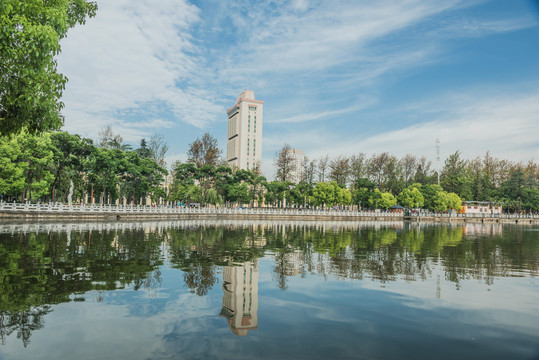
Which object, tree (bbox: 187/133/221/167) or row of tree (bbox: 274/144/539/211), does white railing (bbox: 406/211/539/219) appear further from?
tree (bbox: 187/133/221/167)

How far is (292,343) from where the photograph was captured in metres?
6.06

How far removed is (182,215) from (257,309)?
4472cm

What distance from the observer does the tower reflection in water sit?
22.9ft

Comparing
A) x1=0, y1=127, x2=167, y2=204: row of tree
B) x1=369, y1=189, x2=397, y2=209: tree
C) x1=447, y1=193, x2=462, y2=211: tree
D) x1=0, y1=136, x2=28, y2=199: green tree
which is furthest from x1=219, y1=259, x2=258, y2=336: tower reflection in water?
x1=447, y1=193, x2=462, y2=211: tree

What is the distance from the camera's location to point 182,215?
5078cm

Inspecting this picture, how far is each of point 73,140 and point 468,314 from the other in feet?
162

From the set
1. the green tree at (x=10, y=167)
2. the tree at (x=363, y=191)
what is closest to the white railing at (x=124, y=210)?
the green tree at (x=10, y=167)

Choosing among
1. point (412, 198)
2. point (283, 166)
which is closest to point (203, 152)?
point (283, 166)

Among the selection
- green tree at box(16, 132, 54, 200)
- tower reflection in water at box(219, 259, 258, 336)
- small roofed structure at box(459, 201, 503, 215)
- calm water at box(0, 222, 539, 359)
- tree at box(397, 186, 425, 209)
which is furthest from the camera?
small roofed structure at box(459, 201, 503, 215)

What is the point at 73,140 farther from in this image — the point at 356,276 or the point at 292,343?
the point at 292,343

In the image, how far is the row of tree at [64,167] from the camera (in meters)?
38.1

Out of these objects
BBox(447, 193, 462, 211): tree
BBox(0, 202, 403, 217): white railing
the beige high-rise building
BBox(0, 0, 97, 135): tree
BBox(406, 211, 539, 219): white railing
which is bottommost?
BBox(406, 211, 539, 219): white railing

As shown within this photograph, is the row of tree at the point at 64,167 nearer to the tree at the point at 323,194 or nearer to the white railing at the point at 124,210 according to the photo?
the white railing at the point at 124,210

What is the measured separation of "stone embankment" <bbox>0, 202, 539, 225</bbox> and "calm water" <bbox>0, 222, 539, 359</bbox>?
2793cm
